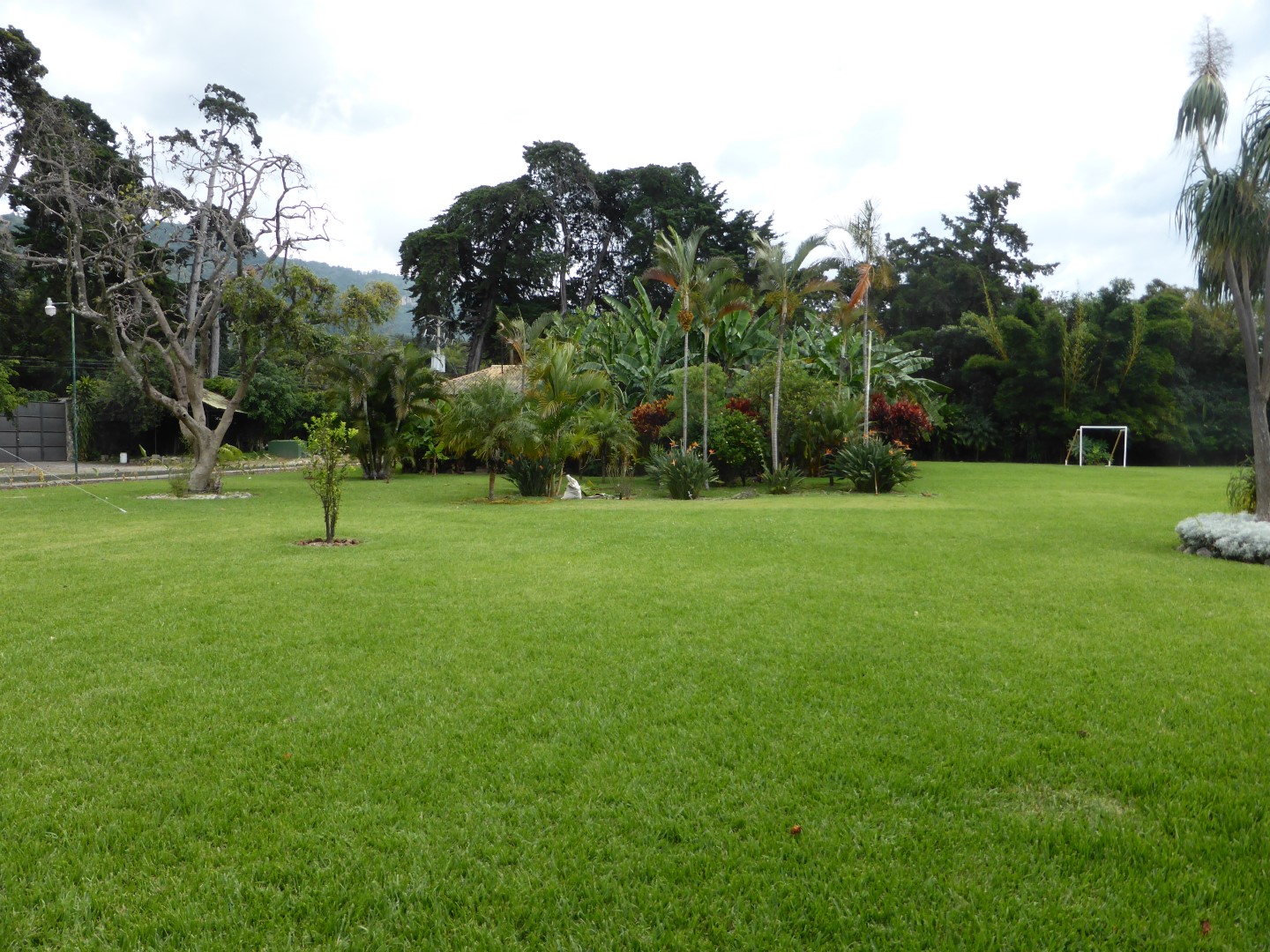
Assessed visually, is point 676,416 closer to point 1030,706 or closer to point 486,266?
point 1030,706

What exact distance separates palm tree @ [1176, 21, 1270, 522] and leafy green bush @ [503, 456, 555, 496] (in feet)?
37.4

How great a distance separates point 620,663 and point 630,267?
38.1 metres

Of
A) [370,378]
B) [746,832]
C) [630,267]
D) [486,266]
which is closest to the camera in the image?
[746,832]

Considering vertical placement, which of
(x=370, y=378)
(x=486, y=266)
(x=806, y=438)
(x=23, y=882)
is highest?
(x=486, y=266)

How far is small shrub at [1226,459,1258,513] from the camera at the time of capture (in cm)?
990

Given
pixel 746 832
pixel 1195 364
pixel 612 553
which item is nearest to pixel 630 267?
pixel 1195 364

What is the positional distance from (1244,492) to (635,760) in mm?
10421

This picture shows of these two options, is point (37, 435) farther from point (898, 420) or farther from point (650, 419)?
point (898, 420)

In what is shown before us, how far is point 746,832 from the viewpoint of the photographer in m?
2.80

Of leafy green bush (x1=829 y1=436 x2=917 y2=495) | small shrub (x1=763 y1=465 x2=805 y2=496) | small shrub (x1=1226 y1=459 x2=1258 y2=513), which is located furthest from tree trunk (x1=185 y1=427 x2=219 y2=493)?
small shrub (x1=1226 y1=459 x2=1258 y2=513)

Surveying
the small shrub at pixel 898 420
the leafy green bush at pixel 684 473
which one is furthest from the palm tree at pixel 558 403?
the small shrub at pixel 898 420

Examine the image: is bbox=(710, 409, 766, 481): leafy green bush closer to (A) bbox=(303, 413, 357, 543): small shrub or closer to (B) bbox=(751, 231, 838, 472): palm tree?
(B) bbox=(751, 231, 838, 472): palm tree

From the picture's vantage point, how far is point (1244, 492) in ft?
33.4

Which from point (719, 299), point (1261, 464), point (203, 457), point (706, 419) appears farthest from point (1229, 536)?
point (203, 457)
